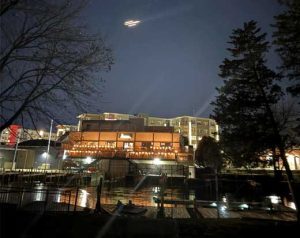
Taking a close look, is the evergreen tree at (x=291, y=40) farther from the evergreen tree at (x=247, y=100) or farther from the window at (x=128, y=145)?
the window at (x=128, y=145)

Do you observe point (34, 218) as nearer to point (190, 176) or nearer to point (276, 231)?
point (276, 231)

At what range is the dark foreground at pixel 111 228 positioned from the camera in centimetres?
823

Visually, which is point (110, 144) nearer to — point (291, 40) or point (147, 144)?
point (147, 144)

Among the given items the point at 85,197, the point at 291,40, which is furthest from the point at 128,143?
the point at 291,40

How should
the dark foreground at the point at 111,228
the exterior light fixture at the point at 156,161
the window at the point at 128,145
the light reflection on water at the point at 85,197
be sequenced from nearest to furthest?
the dark foreground at the point at 111,228, the light reflection on water at the point at 85,197, the exterior light fixture at the point at 156,161, the window at the point at 128,145

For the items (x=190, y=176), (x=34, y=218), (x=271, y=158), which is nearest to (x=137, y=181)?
(x=190, y=176)

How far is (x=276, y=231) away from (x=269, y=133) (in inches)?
378

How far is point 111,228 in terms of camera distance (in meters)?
8.56

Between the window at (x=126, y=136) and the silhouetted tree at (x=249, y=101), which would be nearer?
the silhouetted tree at (x=249, y=101)

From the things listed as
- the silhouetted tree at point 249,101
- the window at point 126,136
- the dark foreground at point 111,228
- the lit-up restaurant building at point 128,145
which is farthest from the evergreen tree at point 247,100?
the window at point 126,136

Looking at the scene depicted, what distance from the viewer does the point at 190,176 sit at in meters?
37.1

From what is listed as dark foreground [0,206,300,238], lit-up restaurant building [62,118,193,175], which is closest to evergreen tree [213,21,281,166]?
dark foreground [0,206,300,238]

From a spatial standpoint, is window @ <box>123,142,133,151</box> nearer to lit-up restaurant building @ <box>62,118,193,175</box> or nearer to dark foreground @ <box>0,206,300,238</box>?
lit-up restaurant building @ <box>62,118,193,175</box>

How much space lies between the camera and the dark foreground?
8234 millimetres
